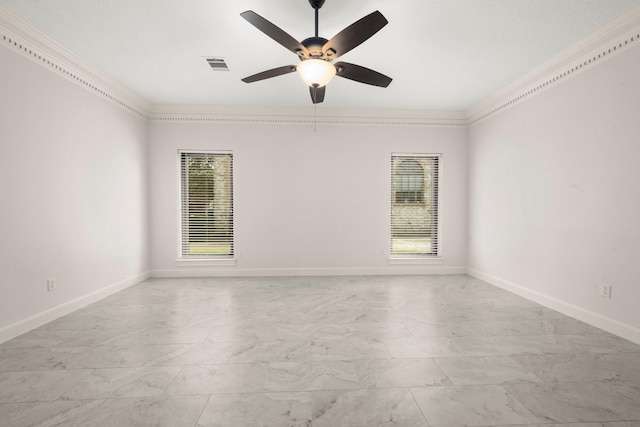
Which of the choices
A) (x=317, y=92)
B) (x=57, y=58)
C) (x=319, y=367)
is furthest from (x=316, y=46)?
(x=57, y=58)

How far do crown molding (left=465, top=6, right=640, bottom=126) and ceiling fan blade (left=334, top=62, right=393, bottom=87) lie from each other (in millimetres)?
2228

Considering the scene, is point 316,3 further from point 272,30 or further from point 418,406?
point 418,406

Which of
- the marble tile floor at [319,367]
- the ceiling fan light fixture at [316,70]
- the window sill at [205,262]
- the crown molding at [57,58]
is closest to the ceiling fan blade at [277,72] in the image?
the ceiling fan light fixture at [316,70]

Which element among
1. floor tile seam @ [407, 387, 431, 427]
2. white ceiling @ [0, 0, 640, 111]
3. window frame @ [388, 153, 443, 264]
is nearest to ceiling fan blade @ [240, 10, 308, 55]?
white ceiling @ [0, 0, 640, 111]

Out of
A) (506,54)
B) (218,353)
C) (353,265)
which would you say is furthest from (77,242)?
(506,54)

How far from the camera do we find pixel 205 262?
18.0 ft

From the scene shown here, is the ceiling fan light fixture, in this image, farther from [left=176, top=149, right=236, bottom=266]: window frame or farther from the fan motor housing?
[left=176, top=149, right=236, bottom=266]: window frame

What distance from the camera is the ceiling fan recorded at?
214cm

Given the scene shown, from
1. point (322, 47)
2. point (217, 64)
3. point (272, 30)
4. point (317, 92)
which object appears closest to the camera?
point (272, 30)

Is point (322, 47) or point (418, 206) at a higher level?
point (322, 47)

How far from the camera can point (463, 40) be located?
3205mm

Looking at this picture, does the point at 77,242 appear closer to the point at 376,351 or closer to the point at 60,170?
the point at 60,170

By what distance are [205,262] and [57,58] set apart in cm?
345

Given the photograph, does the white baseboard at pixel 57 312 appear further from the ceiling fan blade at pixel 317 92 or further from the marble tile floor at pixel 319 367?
the ceiling fan blade at pixel 317 92
